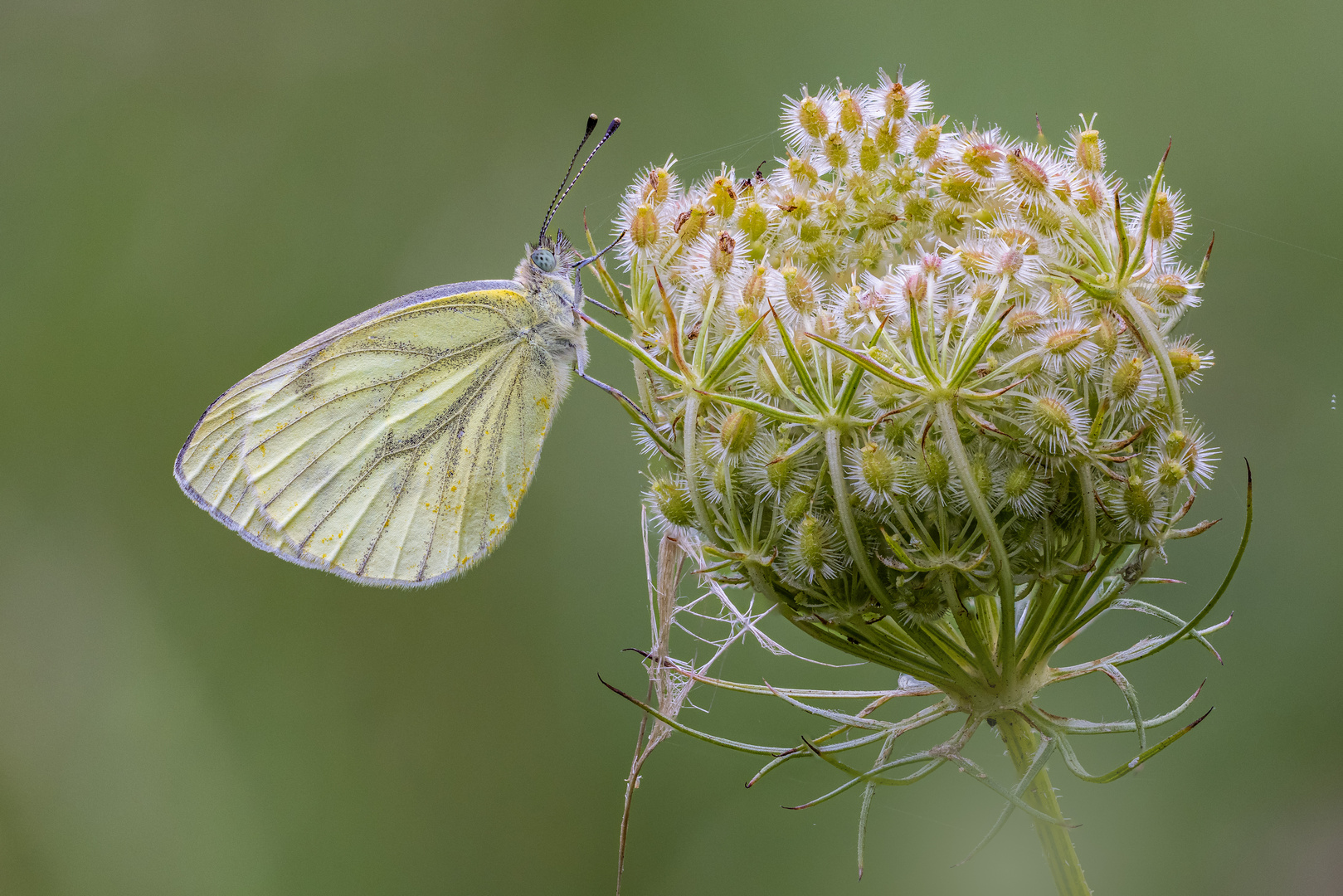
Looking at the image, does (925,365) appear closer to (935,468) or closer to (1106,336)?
(935,468)

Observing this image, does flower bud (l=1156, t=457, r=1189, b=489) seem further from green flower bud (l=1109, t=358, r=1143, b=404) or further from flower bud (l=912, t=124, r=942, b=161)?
flower bud (l=912, t=124, r=942, b=161)

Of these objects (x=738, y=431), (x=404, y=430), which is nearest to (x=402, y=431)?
(x=404, y=430)

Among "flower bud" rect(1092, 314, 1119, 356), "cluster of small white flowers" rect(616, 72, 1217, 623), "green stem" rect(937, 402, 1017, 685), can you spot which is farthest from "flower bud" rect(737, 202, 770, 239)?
"flower bud" rect(1092, 314, 1119, 356)

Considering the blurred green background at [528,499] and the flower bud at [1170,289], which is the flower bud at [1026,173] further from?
the blurred green background at [528,499]

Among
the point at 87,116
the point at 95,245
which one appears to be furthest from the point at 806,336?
the point at 87,116

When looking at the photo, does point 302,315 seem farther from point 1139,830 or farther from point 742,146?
point 1139,830

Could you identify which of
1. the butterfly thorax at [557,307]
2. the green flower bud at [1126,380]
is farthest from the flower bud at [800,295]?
the butterfly thorax at [557,307]
